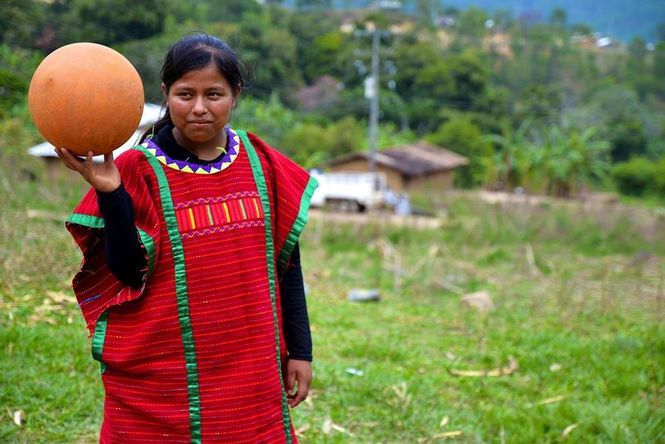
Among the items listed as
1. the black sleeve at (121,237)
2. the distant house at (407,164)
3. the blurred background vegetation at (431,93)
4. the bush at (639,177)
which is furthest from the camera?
the bush at (639,177)

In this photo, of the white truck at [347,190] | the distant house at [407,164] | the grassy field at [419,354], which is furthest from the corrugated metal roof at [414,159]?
the grassy field at [419,354]

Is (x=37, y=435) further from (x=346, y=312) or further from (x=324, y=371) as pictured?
(x=346, y=312)

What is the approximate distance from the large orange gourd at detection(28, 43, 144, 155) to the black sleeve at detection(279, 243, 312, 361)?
63 cm

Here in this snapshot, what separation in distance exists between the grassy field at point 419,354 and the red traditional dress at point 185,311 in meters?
1.59

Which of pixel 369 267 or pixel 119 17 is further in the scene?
pixel 119 17

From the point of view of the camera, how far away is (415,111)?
152ft

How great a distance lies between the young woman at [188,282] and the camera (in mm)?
1867

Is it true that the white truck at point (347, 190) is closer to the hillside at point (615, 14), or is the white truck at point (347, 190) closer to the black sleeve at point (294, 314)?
the black sleeve at point (294, 314)

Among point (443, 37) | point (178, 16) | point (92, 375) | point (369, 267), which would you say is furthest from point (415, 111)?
point (92, 375)

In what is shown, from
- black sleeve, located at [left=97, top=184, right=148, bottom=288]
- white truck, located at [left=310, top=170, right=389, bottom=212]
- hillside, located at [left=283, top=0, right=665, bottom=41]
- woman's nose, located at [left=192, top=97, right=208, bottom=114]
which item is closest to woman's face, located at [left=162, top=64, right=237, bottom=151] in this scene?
woman's nose, located at [left=192, top=97, right=208, bottom=114]

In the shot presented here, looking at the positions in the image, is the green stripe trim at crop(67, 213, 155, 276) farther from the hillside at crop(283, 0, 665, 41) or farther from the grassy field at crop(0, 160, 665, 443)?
the hillside at crop(283, 0, 665, 41)

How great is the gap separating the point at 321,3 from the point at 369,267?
7741cm

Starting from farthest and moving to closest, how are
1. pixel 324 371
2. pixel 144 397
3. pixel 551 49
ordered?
pixel 551 49
pixel 324 371
pixel 144 397

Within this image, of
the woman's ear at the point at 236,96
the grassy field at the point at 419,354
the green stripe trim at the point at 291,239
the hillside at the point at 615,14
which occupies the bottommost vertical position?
the hillside at the point at 615,14
